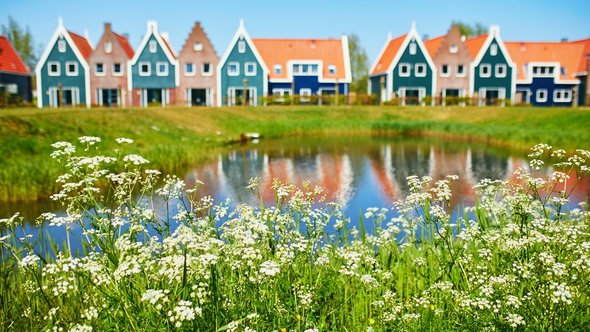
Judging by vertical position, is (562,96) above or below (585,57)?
below

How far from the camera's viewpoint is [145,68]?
52.6m

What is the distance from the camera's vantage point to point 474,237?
20.1 feet

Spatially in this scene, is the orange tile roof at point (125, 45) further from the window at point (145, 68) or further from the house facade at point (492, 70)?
the house facade at point (492, 70)

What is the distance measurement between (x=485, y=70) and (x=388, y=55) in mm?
10776

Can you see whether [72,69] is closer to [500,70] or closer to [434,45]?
[434,45]

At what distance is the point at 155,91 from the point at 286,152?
2886 cm

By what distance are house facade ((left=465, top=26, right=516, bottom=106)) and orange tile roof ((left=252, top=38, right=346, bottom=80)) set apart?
14715 mm

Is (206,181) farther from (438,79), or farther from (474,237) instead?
(438,79)

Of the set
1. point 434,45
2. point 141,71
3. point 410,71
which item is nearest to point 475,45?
point 434,45

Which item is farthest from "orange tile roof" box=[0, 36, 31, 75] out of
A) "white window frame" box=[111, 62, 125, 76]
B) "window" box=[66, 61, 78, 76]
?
"white window frame" box=[111, 62, 125, 76]

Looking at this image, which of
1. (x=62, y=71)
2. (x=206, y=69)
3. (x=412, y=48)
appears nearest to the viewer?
(x=62, y=71)

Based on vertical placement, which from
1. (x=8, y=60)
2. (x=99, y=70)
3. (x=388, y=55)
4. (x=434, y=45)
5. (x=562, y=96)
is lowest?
(x=562, y=96)

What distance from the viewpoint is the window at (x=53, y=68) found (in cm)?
5175

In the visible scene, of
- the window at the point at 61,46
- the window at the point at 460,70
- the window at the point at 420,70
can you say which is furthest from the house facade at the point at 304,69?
the window at the point at 61,46
